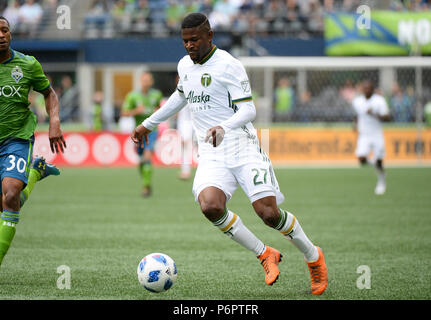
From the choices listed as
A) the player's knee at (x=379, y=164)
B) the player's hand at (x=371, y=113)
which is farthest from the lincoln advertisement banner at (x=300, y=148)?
the player's knee at (x=379, y=164)

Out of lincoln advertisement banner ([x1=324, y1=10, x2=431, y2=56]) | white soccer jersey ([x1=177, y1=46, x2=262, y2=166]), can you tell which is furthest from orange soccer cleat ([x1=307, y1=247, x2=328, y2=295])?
lincoln advertisement banner ([x1=324, y1=10, x2=431, y2=56])

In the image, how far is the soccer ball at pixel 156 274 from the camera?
6.06 meters

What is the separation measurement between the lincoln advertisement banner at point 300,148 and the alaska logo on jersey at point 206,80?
52.7 ft

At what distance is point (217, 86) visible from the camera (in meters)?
6.25

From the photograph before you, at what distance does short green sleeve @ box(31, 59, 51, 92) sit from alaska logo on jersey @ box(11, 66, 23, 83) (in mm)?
132

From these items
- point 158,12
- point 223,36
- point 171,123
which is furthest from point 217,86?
point 158,12

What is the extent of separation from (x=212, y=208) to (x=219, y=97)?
0.97m

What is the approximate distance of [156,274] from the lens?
6.07 meters

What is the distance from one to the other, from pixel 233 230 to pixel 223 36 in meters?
22.4

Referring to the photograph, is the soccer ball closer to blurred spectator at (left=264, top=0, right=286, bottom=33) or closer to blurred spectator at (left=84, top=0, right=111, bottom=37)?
blurred spectator at (left=264, top=0, right=286, bottom=33)

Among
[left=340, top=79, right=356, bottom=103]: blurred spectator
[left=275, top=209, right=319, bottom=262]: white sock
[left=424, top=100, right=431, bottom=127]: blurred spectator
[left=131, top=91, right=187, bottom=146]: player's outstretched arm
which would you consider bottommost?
[left=275, top=209, right=319, bottom=262]: white sock

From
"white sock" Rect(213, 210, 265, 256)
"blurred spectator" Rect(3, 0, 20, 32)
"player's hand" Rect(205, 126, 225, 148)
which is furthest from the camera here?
"blurred spectator" Rect(3, 0, 20, 32)

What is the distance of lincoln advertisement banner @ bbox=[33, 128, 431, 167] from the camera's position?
22469 millimetres

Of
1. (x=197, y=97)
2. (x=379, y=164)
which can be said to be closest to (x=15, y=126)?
(x=197, y=97)
